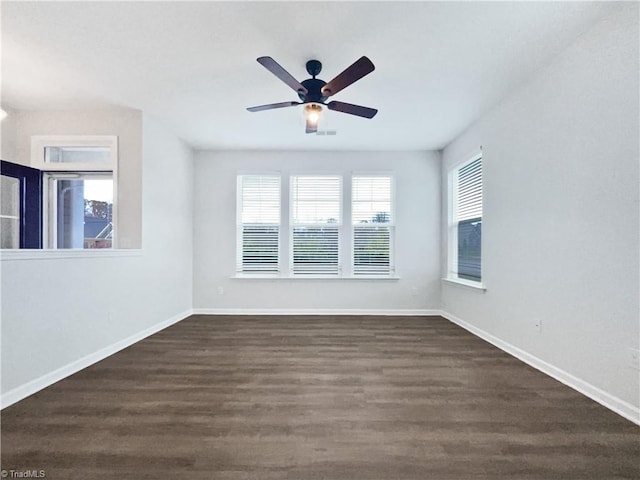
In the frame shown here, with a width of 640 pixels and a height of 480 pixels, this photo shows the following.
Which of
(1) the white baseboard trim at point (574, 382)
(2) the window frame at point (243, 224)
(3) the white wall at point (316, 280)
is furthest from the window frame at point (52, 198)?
(1) the white baseboard trim at point (574, 382)

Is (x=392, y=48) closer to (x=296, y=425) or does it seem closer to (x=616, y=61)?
(x=616, y=61)

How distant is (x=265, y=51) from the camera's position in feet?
8.36

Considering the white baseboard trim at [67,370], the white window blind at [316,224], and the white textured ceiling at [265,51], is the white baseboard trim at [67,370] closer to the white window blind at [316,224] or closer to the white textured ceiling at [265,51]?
the white window blind at [316,224]

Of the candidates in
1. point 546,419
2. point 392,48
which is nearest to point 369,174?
point 392,48

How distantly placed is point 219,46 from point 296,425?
282cm

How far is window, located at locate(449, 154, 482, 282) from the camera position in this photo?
4.15 meters

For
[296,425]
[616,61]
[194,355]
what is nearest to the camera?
[296,425]

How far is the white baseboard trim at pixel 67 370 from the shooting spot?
225cm

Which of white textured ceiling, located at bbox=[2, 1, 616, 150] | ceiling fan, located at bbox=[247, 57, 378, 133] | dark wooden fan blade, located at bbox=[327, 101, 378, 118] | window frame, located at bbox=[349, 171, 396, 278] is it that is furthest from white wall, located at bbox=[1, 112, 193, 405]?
window frame, located at bbox=[349, 171, 396, 278]

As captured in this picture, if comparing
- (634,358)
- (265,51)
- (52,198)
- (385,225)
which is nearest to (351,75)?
(265,51)

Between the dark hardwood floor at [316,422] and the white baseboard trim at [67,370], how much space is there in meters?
0.08

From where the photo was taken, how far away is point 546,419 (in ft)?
6.66

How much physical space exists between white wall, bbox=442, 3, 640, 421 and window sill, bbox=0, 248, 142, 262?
13.8 feet

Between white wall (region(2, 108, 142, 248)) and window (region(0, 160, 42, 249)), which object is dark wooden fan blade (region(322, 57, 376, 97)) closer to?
white wall (region(2, 108, 142, 248))
